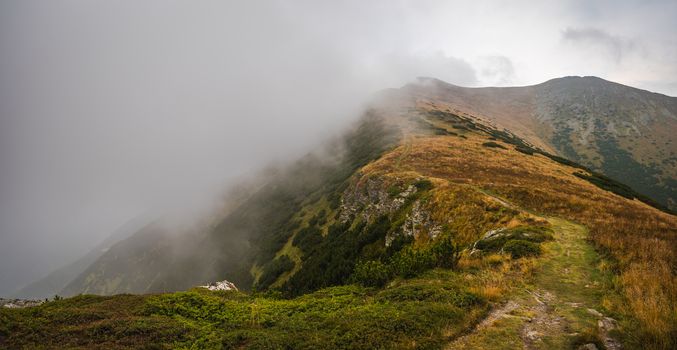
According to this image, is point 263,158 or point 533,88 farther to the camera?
point 533,88

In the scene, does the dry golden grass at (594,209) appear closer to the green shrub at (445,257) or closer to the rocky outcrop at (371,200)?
the rocky outcrop at (371,200)

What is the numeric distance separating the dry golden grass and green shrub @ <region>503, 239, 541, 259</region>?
270cm

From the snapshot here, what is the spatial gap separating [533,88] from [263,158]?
549 ft

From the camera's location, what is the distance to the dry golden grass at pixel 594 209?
8398mm

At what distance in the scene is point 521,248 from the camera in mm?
14977

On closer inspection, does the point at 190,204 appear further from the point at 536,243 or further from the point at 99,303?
the point at 536,243

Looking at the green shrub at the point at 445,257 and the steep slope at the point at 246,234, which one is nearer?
the green shrub at the point at 445,257

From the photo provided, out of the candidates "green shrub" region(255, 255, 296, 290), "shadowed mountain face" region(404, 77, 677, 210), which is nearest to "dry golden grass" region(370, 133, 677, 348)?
"green shrub" region(255, 255, 296, 290)

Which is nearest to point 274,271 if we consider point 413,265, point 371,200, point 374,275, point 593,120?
point 371,200

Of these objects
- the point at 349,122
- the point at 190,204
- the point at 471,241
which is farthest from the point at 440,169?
the point at 190,204

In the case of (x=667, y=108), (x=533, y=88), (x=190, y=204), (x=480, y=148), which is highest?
(x=533, y=88)

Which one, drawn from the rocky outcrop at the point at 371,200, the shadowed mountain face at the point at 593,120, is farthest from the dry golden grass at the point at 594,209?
the shadowed mountain face at the point at 593,120

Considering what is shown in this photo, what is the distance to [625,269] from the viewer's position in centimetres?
1131

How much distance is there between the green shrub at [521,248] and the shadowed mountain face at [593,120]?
3879 inches
